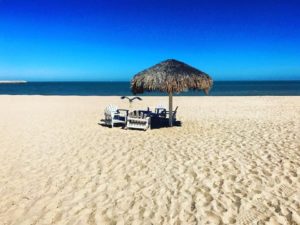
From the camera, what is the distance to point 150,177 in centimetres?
605

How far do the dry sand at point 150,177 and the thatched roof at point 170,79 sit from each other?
1721 millimetres

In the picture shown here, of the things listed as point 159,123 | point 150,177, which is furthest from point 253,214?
point 159,123

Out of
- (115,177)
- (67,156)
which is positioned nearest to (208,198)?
(115,177)

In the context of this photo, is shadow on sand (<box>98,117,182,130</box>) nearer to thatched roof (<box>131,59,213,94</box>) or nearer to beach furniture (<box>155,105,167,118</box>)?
beach furniture (<box>155,105,167,118</box>)

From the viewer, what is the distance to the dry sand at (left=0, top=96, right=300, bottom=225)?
4.54m

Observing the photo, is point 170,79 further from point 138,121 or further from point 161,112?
point 161,112

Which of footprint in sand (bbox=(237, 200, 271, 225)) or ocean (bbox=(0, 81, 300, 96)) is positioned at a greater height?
footprint in sand (bbox=(237, 200, 271, 225))

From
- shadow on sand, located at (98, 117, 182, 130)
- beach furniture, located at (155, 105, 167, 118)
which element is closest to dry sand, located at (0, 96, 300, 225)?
shadow on sand, located at (98, 117, 182, 130)

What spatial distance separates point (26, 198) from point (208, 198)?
3.04 metres

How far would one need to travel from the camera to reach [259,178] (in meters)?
5.89

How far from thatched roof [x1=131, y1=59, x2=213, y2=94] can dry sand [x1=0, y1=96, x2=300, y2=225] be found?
1.72 metres

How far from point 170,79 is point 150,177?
567 cm

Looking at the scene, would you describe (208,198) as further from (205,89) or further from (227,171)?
(205,89)

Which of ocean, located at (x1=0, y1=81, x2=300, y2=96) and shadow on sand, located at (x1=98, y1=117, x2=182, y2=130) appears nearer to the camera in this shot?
shadow on sand, located at (x1=98, y1=117, x2=182, y2=130)
